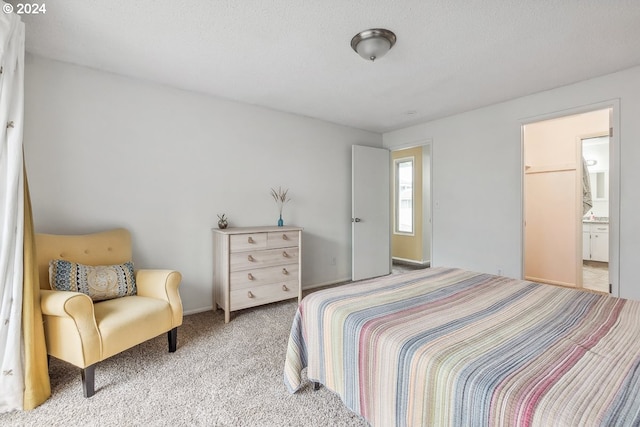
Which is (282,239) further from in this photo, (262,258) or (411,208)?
(411,208)

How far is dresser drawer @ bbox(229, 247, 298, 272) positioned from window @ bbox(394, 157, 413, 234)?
11.1 feet

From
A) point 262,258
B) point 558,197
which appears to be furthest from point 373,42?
point 558,197

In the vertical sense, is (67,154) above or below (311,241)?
above

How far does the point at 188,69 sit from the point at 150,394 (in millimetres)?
2513

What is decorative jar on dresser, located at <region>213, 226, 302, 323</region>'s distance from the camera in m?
2.86

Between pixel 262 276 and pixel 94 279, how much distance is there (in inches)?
55.5

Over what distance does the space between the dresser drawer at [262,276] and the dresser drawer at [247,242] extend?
23 centimetres

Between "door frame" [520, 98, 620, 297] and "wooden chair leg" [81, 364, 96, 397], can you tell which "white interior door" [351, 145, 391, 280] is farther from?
"wooden chair leg" [81, 364, 96, 397]

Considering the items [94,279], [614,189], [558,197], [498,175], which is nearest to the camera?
[94,279]

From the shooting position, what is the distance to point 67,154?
2473mm

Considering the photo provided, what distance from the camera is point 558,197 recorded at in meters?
4.05

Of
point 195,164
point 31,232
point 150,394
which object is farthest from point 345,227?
point 31,232

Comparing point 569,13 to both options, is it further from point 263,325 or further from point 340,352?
point 263,325

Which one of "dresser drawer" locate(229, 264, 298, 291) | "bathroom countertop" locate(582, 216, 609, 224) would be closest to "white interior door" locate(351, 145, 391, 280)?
"dresser drawer" locate(229, 264, 298, 291)
